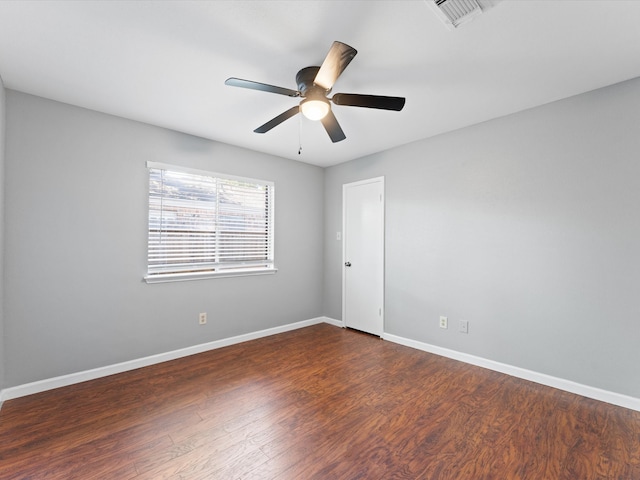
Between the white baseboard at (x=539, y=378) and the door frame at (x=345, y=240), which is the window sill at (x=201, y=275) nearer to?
the door frame at (x=345, y=240)

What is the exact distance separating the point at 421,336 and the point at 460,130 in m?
2.42

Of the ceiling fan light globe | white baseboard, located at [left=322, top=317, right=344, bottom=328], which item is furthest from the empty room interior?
white baseboard, located at [left=322, top=317, right=344, bottom=328]

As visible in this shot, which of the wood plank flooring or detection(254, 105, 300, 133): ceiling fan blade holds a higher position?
detection(254, 105, 300, 133): ceiling fan blade

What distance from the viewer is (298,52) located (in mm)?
1908

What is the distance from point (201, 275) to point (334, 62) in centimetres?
268

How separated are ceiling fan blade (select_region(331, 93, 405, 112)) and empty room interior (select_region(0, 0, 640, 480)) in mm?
20

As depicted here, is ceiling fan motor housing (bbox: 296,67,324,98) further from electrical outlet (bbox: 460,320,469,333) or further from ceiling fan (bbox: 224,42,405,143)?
electrical outlet (bbox: 460,320,469,333)

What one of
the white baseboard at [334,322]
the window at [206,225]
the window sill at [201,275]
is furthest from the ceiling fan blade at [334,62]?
the white baseboard at [334,322]

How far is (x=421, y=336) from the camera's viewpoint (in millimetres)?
3480

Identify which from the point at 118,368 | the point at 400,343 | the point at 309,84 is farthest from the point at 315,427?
the point at 309,84

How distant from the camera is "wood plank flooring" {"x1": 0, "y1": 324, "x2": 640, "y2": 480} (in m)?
1.63

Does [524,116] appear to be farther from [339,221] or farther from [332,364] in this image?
[332,364]

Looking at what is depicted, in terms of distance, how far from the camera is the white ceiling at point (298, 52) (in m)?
1.59

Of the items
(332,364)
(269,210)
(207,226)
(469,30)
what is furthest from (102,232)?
(469,30)
